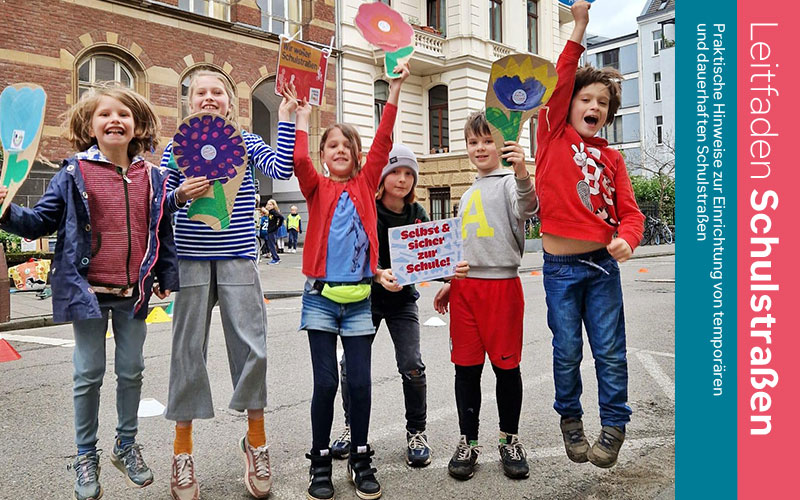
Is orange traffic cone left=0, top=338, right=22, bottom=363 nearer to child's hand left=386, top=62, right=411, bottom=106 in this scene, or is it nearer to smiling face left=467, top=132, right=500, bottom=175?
child's hand left=386, top=62, right=411, bottom=106

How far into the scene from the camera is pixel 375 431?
13.0 feet

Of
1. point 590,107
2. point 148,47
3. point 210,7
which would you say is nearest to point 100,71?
point 148,47

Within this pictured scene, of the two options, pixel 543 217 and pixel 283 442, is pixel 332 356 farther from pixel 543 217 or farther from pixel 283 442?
pixel 543 217

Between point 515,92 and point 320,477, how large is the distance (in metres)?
2.01

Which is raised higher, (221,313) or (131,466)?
(221,313)

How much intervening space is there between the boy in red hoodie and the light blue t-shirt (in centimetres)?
89

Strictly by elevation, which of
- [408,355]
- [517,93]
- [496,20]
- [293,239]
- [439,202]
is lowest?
[408,355]

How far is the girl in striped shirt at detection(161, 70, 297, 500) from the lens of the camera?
3.01 meters

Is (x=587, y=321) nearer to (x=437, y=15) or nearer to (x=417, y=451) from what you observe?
(x=417, y=451)

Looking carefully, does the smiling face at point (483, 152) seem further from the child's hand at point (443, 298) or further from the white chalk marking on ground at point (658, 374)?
the white chalk marking on ground at point (658, 374)

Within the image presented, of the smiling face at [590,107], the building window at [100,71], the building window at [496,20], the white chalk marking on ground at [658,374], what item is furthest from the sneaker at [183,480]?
the building window at [496,20]

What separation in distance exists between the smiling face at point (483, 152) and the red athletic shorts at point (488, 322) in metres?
0.61

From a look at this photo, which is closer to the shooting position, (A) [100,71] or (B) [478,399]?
(B) [478,399]
